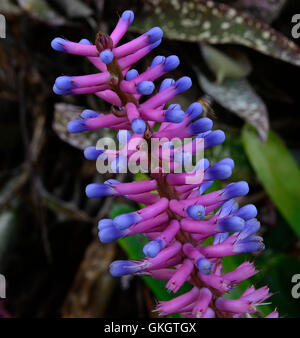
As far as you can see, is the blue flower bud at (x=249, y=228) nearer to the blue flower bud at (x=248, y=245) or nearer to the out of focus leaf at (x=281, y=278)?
the blue flower bud at (x=248, y=245)

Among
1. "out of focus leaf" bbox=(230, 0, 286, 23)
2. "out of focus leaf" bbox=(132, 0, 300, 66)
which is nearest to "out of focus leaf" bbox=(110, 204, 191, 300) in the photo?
"out of focus leaf" bbox=(132, 0, 300, 66)

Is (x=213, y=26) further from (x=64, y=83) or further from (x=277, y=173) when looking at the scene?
(x=64, y=83)

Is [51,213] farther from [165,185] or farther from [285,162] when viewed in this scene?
[165,185]

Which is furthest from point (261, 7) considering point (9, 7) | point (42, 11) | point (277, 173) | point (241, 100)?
point (9, 7)

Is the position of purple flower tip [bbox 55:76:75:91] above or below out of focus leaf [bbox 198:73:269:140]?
above

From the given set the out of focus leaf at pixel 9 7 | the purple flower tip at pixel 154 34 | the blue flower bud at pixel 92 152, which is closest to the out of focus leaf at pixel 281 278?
the blue flower bud at pixel 92 152

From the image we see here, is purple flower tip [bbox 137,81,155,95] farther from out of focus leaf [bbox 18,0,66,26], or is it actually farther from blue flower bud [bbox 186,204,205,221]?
out of focus leaf [bbox 18,0,66,26]
